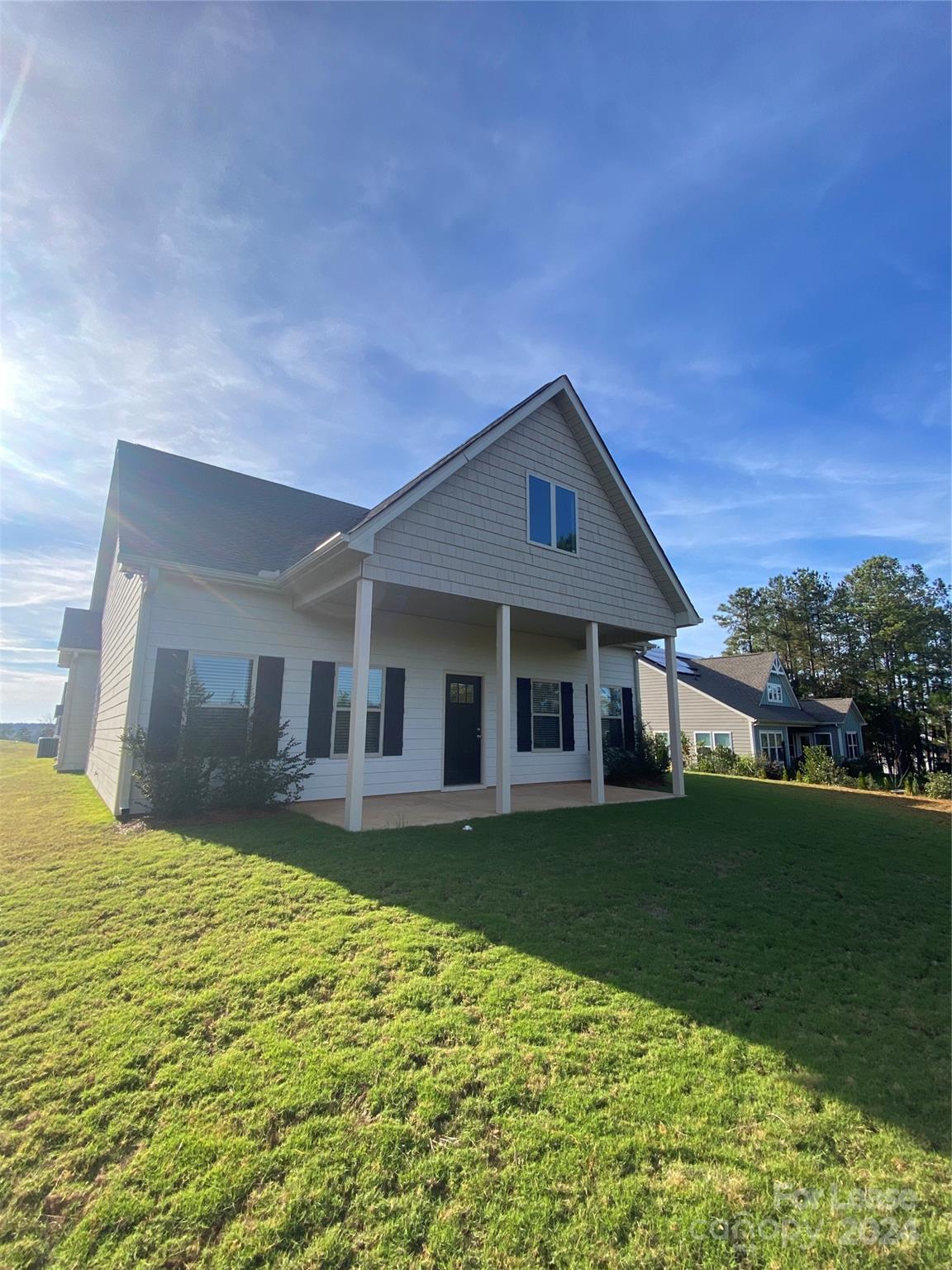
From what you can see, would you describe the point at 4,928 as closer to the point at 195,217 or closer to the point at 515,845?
the point at 515,845

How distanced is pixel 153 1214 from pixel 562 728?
11308mm

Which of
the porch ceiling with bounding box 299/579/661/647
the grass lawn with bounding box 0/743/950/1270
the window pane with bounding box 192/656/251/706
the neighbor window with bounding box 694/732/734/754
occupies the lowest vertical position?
the grass lawn with bounding box 0/743/950/1270

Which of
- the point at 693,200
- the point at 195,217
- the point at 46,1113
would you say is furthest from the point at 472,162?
the point at 46,1113

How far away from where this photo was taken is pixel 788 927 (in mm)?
4340

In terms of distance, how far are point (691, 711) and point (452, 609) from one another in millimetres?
23125

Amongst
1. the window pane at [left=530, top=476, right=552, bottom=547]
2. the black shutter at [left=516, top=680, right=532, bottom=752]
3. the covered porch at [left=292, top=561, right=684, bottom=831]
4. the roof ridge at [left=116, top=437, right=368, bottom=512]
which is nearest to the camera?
the covered porch at [left=292, top=561, right=684, bottom=831]

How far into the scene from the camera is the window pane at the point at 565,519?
9.55 meters

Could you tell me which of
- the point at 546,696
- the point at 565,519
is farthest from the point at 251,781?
the point at 546,696

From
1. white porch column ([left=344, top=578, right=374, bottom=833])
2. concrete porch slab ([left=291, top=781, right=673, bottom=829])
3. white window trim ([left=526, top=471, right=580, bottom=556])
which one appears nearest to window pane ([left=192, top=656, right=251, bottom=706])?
concrete porch slab ([left=291, top=781, right=673, bottom=829])

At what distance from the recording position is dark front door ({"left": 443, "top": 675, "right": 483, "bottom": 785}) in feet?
34.7

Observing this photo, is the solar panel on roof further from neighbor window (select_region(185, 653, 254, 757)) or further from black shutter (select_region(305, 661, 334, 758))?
neighbor window (select_region(185, 653, 254, 757))

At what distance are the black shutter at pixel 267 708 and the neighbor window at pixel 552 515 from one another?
4721mm

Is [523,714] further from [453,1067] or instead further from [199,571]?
[453,1067]

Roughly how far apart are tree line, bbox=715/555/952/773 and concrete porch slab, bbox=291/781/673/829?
37770 mm
